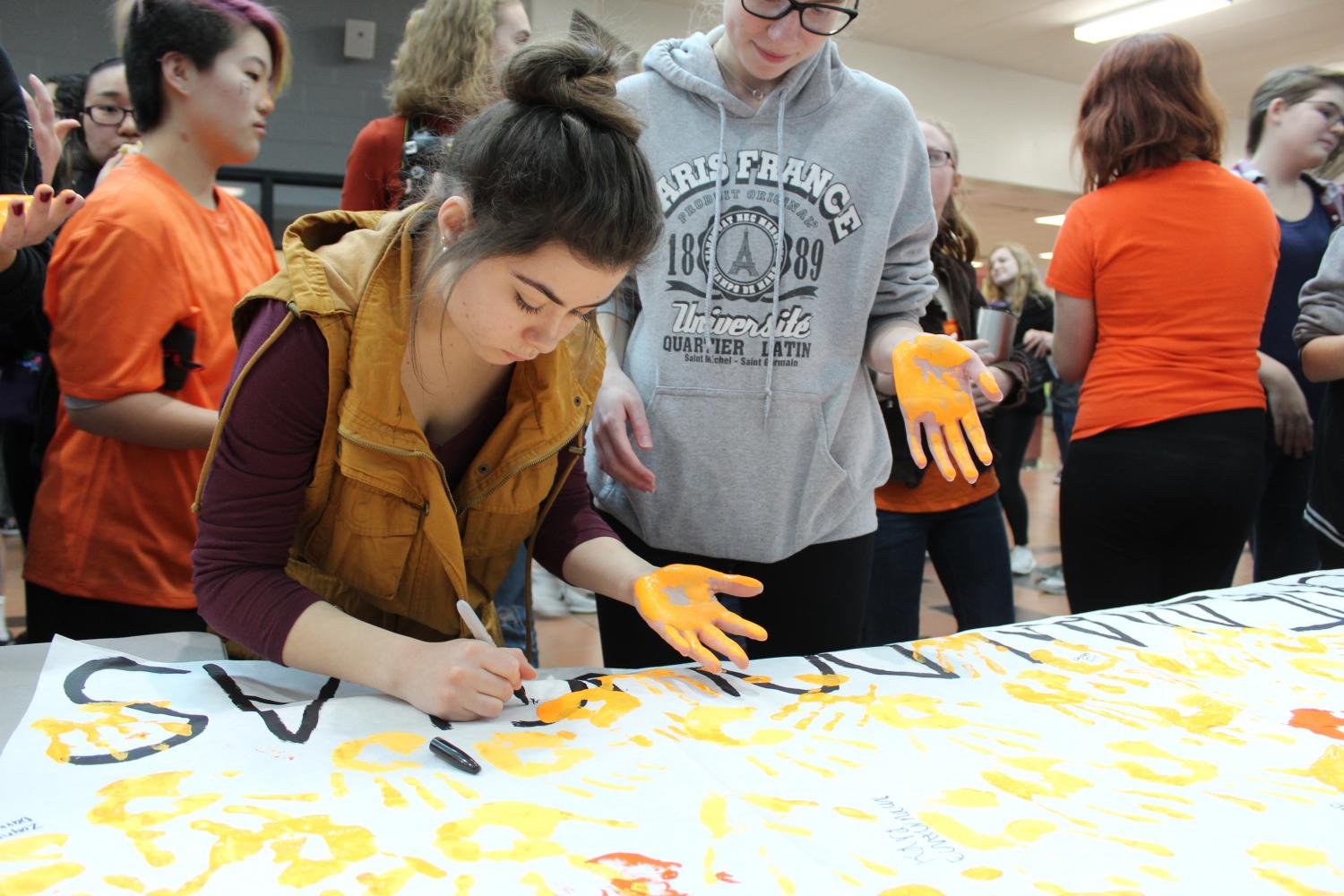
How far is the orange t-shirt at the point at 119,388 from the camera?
3.98ft

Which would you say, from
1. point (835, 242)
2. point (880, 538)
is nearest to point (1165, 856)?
point (835, 242)

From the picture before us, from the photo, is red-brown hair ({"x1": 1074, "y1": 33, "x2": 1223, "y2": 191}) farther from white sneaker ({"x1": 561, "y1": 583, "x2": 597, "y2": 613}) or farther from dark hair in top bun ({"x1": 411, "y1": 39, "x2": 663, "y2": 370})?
white sneaker ({"x1": 561, "y1": 583, "x2": 597, "y2": 613})

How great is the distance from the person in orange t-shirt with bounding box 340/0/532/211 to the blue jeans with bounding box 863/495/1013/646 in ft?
3.39

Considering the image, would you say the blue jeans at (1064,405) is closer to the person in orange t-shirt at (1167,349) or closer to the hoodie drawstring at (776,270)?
the person in orange t-shirt at (1167,349)

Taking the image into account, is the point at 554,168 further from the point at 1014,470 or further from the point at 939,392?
the point at 1014,470

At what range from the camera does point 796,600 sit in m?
1.18

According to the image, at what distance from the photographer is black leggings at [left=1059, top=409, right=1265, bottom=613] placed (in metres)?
1.50

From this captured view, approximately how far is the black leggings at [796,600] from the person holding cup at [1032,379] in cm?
114

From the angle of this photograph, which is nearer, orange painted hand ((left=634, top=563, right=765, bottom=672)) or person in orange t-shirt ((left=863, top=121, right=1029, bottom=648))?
orange painted hand ((left=634, top=563, right=765, bottom=672))

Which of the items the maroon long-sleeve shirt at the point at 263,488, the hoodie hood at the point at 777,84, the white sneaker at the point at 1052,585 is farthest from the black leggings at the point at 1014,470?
the maroon long-sleeve shirt at the point at 263,488

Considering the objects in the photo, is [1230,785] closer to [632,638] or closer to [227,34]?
[632,638]

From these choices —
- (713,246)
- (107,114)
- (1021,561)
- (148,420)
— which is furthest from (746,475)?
(1021,561)

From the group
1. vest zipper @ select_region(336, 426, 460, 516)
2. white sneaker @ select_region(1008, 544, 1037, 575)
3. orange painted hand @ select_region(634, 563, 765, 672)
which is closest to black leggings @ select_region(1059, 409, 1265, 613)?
orange painted hand @ select_region(634, 563, 765, 672)
